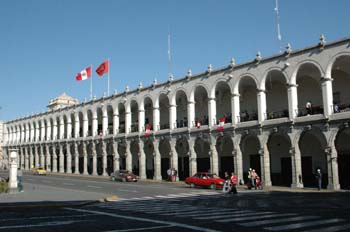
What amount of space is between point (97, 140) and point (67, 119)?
11.2 meters

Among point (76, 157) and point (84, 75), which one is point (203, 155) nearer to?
point (84, 75)

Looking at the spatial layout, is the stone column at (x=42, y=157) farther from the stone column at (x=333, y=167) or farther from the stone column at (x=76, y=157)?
the stone column at (x=333, y=167)

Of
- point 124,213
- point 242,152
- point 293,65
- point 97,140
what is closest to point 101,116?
point 97,140

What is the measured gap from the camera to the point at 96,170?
61.9 metres

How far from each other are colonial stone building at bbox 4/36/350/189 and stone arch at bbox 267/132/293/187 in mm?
103

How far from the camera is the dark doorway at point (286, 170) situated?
134 feet

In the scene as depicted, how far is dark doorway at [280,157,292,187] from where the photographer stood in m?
40.8

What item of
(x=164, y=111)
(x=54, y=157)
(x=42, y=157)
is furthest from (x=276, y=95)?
(x=42, y=157)

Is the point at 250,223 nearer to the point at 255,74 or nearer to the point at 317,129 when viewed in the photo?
the point at 317,129

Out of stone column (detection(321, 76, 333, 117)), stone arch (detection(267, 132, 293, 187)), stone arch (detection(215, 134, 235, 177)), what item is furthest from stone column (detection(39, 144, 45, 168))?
stone column (detection(321, 76, 333, 117))

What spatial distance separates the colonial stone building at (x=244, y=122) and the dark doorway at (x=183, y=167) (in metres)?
0.13

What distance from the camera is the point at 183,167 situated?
51156 millimetres

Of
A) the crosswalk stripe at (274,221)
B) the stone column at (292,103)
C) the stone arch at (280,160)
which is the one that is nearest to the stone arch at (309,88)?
the stone column at (292,103)

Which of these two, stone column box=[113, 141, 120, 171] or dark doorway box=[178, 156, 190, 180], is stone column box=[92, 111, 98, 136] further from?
dark doorway box=[178, 156, 190, 180]
